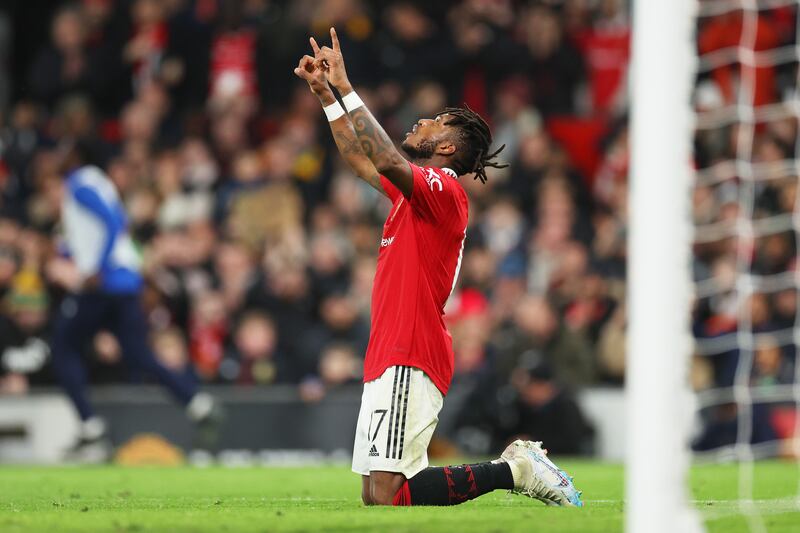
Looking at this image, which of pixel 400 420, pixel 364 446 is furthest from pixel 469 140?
pixel 364 446

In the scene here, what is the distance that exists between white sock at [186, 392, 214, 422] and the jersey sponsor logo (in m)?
6.34

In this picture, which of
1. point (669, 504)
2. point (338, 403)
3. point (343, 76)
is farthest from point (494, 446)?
point (669, 504)

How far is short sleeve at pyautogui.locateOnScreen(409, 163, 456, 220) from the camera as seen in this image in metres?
6.86

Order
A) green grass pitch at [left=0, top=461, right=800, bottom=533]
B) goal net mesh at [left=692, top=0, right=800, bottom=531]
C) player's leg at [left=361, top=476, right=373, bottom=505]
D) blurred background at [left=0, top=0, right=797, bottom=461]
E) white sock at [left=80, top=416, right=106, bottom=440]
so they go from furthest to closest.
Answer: blurred background at [left=0, top=0, right=797, bottom=461] → goal net mesh at [left=692, top=0, right=800, bottom=531] → white sock at [left=80, top=416, right=106, bottom=440] → player's leg at [left=361, top=476, right=373, bottom=505] → green grass pitch at [left=0, top=461, right=800, bottom=533]

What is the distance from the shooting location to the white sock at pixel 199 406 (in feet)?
42.1

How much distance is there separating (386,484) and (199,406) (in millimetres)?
6196

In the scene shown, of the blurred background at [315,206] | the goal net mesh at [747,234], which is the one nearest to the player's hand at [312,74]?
the goal net mesh at [747,234]

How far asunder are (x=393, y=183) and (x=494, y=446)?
25.4 ft

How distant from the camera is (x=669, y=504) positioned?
196 inches

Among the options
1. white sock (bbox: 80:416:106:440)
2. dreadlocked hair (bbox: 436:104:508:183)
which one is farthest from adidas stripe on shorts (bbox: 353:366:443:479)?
white sock (bbox: 80:416:106:440)

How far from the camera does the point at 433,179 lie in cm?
694

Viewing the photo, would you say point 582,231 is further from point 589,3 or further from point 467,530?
point 467,530

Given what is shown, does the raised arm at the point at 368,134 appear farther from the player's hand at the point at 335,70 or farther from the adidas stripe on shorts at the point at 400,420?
the adidas stripe on shorts at the point at 400,420

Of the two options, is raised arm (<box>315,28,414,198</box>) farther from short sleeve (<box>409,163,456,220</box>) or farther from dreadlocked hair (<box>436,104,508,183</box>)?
dreadlocked hair (<box>436,104,508,183</box>)
